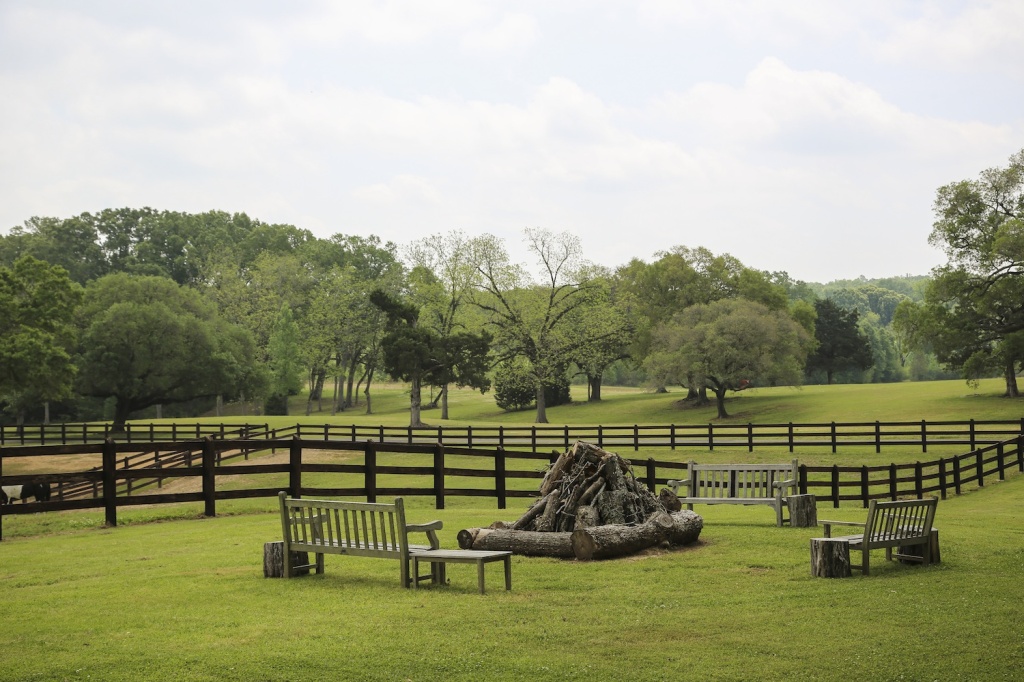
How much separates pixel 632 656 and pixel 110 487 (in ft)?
39.9

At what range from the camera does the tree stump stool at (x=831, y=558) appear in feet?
34.2

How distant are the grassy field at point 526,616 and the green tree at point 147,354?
55.4 meters

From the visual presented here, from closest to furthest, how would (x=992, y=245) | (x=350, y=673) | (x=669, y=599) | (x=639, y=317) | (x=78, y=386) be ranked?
(x=350, y=673) → (x=669, y=599) → (x=992, y=245) → (x=78, y=386) → (x=639, y=317)

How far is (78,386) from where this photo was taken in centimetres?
6556

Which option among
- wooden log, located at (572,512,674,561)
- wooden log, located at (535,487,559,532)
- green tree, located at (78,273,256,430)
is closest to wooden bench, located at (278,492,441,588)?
wooden log, located at (572,512,674,561)

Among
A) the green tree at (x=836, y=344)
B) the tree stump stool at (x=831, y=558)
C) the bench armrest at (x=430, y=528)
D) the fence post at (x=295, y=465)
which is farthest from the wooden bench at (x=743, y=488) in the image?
the green tree at (x=836, y=344)

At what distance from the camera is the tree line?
55781mm

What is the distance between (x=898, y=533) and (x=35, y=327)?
51144 millimetres

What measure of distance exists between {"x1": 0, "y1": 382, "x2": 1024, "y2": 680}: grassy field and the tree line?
4416 centimetres

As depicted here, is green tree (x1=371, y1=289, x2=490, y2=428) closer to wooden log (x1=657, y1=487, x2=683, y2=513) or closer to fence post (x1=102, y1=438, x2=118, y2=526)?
fence post (x1=102, y1=438, x2=118, y2=526)

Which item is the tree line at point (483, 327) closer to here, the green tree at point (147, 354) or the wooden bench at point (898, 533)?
the green tree at point (147, 354)

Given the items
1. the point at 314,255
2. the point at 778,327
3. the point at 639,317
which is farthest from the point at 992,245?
the point at 314,255

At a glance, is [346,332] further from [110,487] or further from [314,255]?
[110,487]

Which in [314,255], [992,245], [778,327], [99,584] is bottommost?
[99,584]
